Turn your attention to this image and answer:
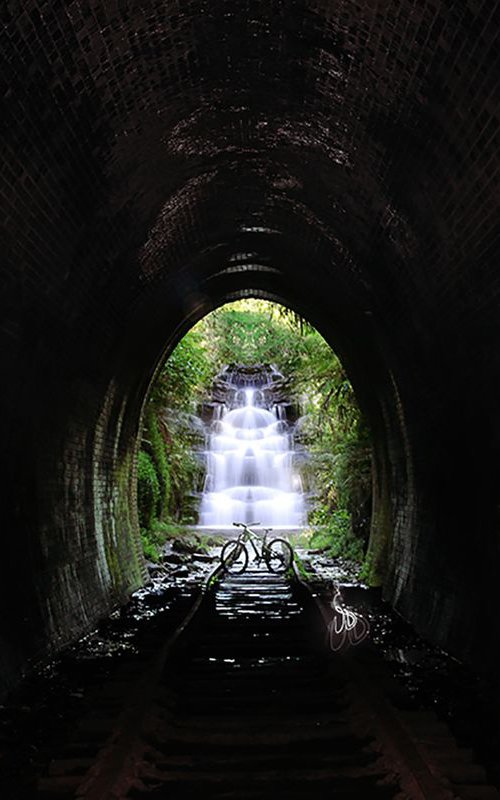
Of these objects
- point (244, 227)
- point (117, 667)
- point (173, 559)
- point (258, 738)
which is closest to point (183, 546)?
point (173, 559)

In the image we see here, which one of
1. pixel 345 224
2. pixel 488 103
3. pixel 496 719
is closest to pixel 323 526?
pixel 345 224

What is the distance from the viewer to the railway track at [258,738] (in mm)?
3432

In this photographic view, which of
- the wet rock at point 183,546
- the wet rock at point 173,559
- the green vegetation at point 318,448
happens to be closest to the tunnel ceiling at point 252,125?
the green vegetation at point 318,448

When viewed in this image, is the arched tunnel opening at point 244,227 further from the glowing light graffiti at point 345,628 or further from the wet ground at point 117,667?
the glowing light graffiti at point 345,628

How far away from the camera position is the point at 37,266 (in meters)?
5.67

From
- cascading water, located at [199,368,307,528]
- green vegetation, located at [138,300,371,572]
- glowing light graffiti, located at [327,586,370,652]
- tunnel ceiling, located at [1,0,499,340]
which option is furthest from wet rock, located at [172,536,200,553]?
tunnel ceiling, located at [1,0,499,340]

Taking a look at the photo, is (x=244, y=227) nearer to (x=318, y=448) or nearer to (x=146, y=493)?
(x=146, y=493)

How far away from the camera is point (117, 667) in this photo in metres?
6.33

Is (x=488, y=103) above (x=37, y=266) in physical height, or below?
above

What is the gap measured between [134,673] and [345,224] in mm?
4994

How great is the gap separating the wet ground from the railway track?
0.28 metres

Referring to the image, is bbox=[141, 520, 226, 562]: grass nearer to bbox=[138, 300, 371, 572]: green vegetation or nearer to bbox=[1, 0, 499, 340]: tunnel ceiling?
bbox=[138, 300, 371, 572]: green vegetation

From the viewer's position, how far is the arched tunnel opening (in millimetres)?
4559

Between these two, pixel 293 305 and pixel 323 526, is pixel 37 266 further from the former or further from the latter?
pixel 323 526
